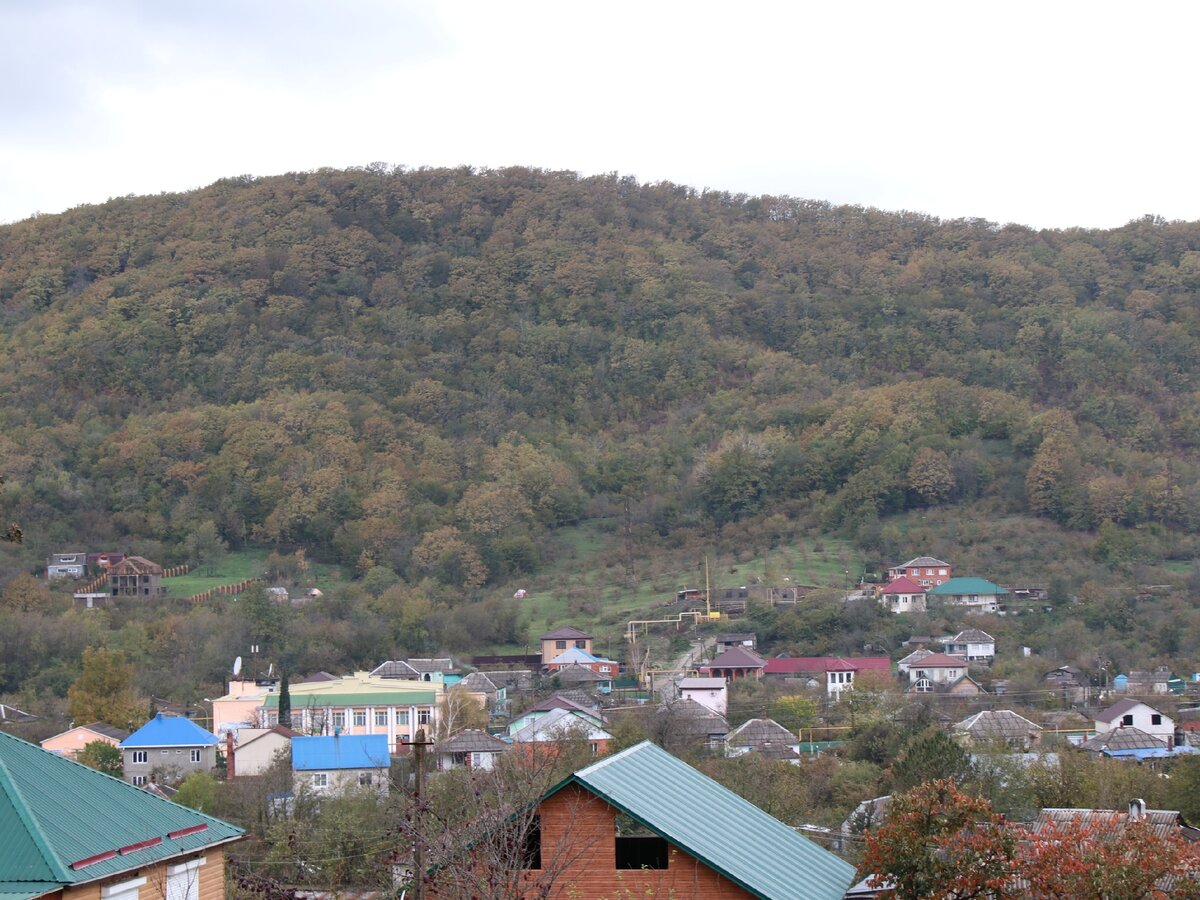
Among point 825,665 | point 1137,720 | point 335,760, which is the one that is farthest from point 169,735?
point 1137,720

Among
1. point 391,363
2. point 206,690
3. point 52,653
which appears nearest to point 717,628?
point 206,690

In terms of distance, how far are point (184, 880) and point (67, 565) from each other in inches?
2336

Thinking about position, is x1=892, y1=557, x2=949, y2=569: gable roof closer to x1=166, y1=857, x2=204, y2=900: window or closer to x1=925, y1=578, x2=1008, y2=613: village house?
x1=925, y1=578, x2=1008, y2=613: village house

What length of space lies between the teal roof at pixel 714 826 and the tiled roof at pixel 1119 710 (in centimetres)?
2754

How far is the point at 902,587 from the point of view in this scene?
61469 mm

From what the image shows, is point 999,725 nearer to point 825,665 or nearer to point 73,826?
point 825,665

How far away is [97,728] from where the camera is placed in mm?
41844

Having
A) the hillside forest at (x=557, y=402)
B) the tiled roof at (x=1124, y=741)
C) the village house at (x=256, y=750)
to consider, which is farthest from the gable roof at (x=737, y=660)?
the village house at (x=256, y=750)

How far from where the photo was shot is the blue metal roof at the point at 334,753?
3472 centimetres

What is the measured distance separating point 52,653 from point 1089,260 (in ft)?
228

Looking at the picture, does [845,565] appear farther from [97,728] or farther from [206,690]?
[97,728]

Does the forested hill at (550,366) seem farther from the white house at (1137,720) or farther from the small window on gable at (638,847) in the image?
the small window on gable at (638,847)

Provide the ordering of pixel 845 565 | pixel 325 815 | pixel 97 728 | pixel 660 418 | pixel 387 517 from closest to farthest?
pixel 325 815, pixel 97 728, pixel 845 565, pixel 387 517, pixel 660 418

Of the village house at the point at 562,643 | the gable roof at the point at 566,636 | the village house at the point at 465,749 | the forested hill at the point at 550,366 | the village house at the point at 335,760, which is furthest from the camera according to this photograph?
the forested hill at the point at 550,366
